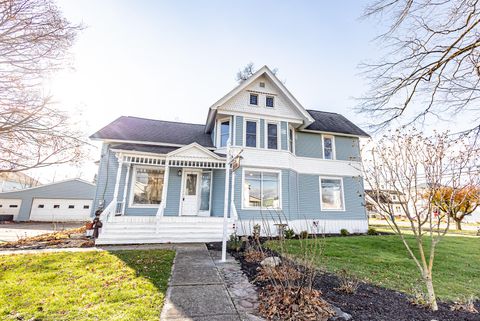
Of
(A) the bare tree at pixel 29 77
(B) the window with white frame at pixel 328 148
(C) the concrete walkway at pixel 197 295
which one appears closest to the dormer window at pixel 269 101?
(B) the window with white frame at pixel 328 148

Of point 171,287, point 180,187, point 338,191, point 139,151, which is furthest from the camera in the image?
point 338,191

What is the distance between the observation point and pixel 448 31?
14.9ft

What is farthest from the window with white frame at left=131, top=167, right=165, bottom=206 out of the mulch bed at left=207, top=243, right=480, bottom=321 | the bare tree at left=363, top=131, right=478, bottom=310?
the bare tree at left=363, top=131, right=478, bottom=310

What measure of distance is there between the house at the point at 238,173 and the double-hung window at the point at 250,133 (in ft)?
0.17

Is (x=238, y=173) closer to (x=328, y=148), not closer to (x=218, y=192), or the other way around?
(x=218, y=192)

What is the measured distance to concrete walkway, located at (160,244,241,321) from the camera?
3010 mm

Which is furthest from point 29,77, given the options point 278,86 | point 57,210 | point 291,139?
point 57,210

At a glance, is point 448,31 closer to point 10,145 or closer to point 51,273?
point 51,273

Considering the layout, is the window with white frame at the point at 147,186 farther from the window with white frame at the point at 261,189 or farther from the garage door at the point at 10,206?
the garage door at the point at 10,206

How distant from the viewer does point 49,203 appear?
2247 cm

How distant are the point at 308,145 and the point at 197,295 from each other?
36.6ft

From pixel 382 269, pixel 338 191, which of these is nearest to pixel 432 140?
pixel 382 269

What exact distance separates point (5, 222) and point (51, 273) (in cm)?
2369

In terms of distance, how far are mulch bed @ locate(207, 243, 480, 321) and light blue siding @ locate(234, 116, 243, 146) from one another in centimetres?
739
